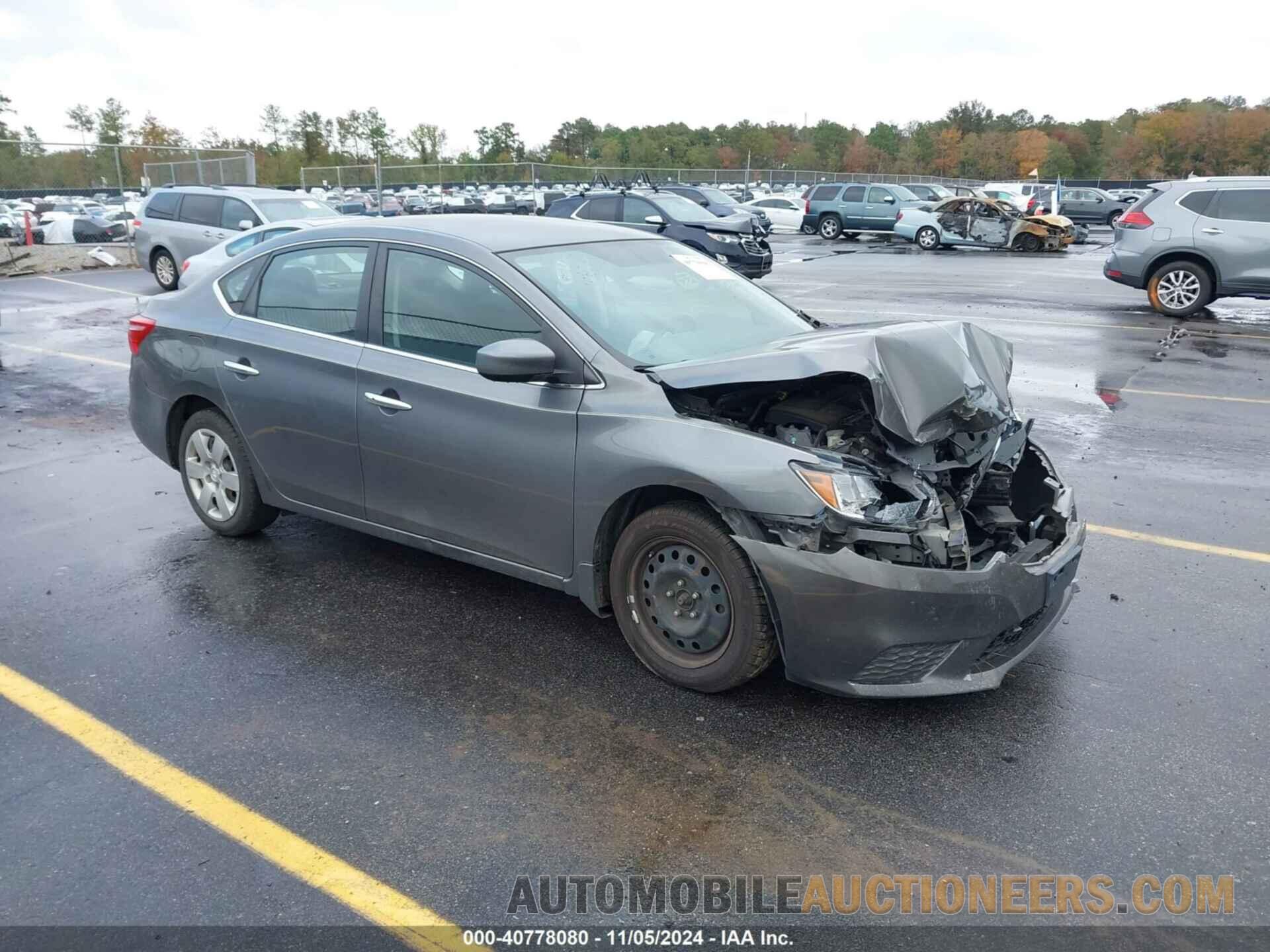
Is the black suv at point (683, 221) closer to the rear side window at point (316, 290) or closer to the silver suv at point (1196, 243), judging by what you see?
the silver suv at point (1196, 243)

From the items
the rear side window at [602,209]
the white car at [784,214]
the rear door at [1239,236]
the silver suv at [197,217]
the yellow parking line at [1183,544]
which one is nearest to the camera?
the yellow parking line at [1183,544]

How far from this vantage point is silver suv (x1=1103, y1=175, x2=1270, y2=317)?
12953 millimetres

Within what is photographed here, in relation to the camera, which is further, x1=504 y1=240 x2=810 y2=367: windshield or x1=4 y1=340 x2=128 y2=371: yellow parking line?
x1=4 y1=340 x2=128 y2=371: yellow parking line

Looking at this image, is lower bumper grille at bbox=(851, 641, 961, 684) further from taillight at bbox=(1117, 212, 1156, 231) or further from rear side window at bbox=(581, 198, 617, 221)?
rear side window at bbox=(581, 198, 617, 221)

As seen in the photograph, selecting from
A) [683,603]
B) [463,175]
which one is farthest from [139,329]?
[463,175]

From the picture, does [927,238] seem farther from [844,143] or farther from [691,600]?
[844,143]

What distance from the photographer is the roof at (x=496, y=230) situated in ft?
14.8

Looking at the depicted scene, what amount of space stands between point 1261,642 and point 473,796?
3339 mm

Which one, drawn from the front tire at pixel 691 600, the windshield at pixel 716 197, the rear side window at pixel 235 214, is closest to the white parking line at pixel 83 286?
the rear side window at pixel 235 214

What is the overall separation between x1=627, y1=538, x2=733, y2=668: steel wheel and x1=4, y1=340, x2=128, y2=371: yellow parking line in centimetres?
840

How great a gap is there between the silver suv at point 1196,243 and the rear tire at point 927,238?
44.3ft

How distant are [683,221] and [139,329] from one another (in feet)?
48.6

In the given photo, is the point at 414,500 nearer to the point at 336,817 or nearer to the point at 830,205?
the point at 336,817

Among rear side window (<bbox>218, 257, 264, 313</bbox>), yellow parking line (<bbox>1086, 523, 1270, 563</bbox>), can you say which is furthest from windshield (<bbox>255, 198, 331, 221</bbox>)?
yellow parking line (<bbox>1086, 523, 1270, 563</bbox>)
